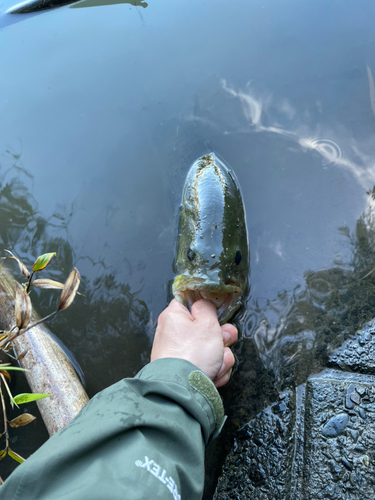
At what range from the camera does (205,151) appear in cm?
368

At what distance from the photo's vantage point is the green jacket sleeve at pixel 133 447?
1.17 m

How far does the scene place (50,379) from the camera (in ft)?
8.08

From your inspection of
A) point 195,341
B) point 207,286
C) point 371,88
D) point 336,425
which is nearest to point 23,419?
point 195,341

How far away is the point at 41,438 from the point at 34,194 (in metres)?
2.44

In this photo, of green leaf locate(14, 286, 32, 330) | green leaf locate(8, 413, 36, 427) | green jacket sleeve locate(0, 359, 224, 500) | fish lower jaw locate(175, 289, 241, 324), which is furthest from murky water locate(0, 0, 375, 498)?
green leaf locate(14, 286, 32, 330)

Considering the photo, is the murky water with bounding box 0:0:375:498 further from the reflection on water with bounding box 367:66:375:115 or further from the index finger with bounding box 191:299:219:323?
the index finger with bounding box 191:299:219:323

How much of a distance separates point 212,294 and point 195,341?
2.28 feet

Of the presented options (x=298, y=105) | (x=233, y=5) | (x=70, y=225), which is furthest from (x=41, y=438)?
(x=233, y=5)

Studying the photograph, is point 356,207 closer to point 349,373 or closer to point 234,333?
point 349,373

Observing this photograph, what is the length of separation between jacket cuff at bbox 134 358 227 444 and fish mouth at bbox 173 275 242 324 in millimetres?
870

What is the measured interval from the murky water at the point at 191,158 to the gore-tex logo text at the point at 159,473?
4.07 feet

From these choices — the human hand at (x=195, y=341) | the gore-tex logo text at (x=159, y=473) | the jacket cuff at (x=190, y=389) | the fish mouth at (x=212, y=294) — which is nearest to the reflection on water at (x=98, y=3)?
the fish mouth at (x=212, y=294)

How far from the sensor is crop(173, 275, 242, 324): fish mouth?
2.55 meters

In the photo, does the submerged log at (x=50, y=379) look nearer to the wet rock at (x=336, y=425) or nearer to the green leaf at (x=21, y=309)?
the green leaf at (x=21, y=309)
